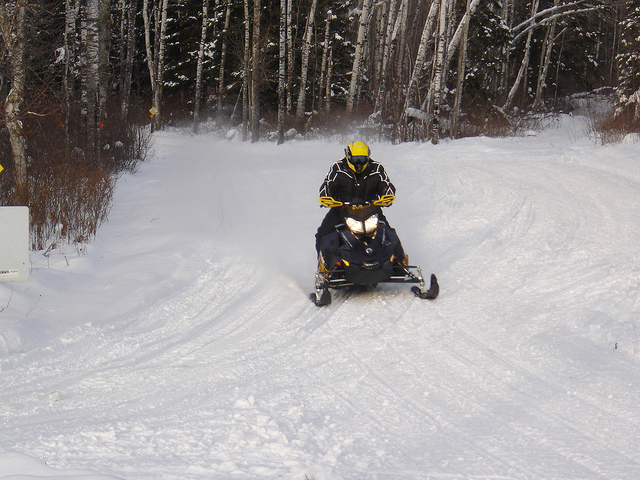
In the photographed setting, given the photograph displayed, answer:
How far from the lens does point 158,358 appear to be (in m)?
5.03

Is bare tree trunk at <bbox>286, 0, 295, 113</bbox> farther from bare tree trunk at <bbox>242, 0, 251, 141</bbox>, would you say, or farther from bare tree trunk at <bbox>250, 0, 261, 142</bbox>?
bare tree trunk at <bbox>242, 0, 251, 141</bbox>

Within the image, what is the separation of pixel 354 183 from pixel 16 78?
5028mm

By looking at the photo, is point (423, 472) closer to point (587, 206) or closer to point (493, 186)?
point (587, 206)

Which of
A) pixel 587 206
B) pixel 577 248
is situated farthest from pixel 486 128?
pixel 577 248

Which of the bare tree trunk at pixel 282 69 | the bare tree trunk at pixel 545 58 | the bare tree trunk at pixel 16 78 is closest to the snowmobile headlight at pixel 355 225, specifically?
the bare tree trunk at pixel 16 78

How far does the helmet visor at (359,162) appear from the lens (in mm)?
7598

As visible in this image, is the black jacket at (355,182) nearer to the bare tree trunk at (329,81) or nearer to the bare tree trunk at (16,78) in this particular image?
the bare tree trunk at (16,78)

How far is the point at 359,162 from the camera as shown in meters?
7.63

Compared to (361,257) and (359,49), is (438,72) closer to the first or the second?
(359,49)

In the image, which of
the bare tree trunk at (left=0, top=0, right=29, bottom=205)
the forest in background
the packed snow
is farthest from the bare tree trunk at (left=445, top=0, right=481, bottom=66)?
the bare tree trunk at (left=0, top=0, right=29, bottom=205)

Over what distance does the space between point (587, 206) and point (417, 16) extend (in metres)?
26.7

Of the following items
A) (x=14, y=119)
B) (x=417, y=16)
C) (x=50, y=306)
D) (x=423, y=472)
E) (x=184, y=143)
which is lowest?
(x=184, y=143)

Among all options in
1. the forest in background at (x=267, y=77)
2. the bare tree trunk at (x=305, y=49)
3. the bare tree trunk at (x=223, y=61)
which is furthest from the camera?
the bare tree trunk at (x=223, y=61)

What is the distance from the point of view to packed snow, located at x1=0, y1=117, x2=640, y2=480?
3.43 meters
